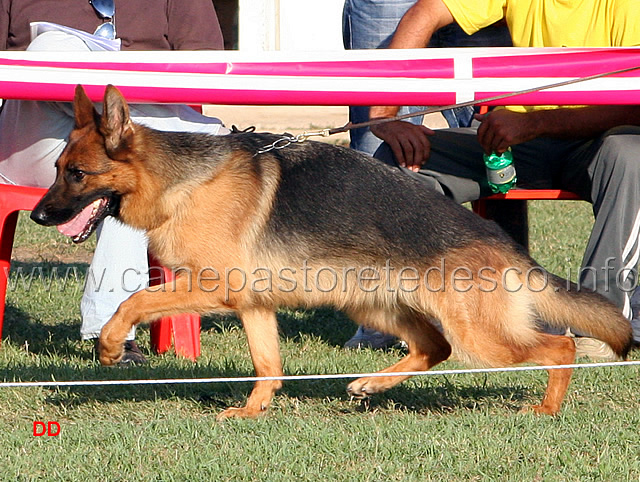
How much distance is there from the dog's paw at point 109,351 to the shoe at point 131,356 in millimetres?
1141

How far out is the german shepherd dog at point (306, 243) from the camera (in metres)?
4.09

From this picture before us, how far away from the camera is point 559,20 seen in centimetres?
541

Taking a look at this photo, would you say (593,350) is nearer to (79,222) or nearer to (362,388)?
(362,388)

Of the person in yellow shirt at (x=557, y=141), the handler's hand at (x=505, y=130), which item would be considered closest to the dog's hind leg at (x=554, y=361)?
the person in yellow shirt at (x=557, y=141)

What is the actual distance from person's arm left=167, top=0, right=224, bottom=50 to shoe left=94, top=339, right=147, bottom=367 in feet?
6.28

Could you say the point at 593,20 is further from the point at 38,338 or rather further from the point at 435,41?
the point at 38,338

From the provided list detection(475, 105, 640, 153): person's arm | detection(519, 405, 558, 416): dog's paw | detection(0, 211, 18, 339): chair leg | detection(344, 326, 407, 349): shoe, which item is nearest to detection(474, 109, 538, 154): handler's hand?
detection(475, 105, 640, 153): person's arm

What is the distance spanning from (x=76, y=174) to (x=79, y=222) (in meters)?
0.42

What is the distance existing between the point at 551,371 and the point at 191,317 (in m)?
2.17

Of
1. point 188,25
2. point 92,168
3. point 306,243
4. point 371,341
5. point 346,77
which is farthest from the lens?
point 188,25

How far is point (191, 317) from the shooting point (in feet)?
17.8

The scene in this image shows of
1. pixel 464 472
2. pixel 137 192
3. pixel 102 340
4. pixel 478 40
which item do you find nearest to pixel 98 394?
pixel 102 340

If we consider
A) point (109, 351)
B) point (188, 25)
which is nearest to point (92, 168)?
point (109, 351)

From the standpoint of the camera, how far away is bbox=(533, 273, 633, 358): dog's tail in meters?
4.25
